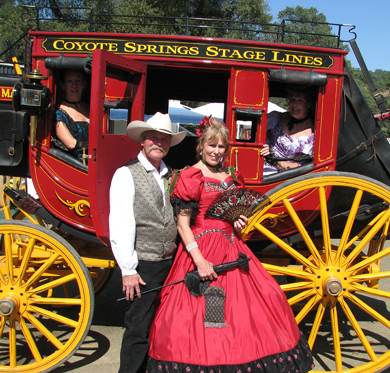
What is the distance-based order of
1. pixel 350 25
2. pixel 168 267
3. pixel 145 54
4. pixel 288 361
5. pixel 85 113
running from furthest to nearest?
pixel 85 113
pixel 350 25
pixel 145 54
pixel 168 267
pixel 288 361

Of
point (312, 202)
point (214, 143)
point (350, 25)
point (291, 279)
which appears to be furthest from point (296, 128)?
point (291, 279)

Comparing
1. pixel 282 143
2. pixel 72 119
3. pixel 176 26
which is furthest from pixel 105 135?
pixel 176 26

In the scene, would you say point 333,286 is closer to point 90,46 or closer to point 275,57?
point 275,57

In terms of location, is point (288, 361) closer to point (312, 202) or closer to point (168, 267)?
point (168, 267)

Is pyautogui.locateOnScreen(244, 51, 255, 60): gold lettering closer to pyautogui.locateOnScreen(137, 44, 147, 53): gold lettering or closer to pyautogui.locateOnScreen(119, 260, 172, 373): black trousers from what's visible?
pyautogui.locateOnScreen(137, 44, 147, 53): gold lettering

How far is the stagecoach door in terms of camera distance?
8.08 ft

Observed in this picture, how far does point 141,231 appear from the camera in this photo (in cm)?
240

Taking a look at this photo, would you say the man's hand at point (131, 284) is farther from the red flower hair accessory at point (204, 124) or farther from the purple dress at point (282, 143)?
the purple dress at point (282, 143)

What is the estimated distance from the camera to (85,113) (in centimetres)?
341

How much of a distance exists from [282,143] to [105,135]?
55.0 inches

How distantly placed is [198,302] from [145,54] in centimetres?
169

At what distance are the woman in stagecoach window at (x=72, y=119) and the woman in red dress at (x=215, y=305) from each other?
3.57 ft

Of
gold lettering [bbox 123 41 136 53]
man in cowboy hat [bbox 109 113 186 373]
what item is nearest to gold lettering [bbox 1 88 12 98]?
gold lettering [bbox 123 41 136 53]

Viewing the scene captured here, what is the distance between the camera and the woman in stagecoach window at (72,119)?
3.11 metres
